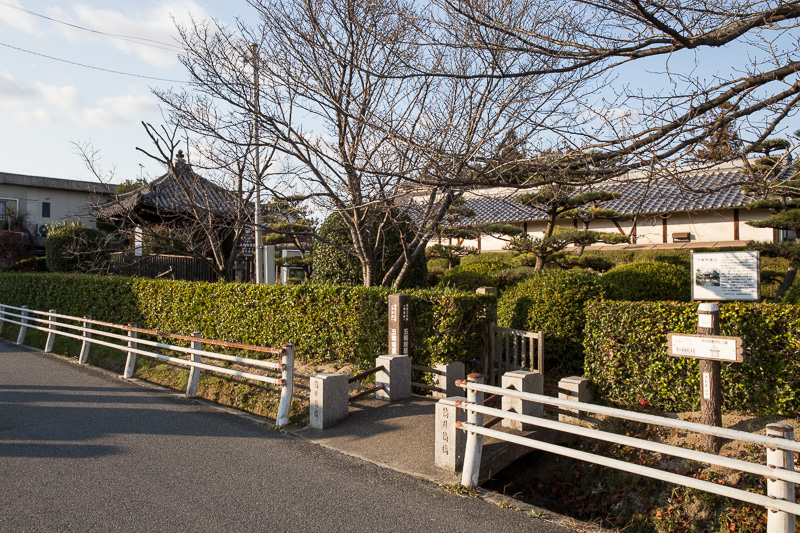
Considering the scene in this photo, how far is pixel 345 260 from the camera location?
12.4m

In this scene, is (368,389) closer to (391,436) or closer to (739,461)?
(391,436)

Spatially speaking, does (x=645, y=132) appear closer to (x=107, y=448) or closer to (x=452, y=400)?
(x=452, y=400)

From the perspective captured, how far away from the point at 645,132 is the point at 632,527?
13.0 ft

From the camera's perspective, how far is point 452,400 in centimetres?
579

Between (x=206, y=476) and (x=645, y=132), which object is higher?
(x=645, y=132)

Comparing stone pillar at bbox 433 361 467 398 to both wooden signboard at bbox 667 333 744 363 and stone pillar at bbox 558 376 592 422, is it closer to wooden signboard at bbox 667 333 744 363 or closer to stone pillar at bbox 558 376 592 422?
stone pillar at bbox 558 376 592 422

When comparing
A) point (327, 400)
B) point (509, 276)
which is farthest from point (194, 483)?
point (509, 276)

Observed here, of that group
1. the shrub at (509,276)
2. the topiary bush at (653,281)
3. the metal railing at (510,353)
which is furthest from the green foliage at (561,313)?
the shrub at (509,276)

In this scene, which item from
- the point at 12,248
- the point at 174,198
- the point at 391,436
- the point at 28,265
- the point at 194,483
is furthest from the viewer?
the point at 12,248

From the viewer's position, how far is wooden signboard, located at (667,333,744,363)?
5527 mm

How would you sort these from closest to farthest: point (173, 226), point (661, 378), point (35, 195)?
point (661, 378) < point (173, 226) < point (35, 195)

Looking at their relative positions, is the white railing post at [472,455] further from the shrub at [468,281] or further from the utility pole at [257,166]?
the shrub at [468,281]

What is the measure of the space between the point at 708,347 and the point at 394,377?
3.96 m

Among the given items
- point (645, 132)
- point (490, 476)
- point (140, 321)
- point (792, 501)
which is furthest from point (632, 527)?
point (140, 321)
